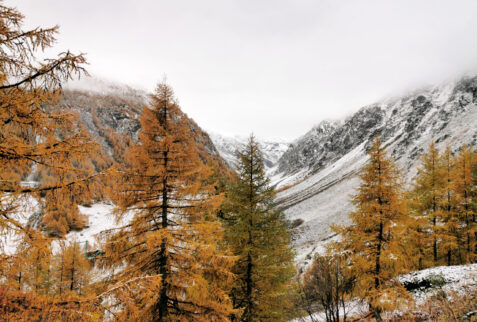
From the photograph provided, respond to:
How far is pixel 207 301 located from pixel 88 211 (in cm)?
3747

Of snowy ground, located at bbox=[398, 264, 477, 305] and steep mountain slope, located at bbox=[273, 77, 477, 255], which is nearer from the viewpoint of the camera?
snowy ground, located at bbox=[398, 264, 477, 305]

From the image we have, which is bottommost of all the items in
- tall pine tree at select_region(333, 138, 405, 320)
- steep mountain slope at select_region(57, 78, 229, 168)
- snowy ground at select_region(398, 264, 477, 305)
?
snowy ground at select_region(398, 264, 477, 305)

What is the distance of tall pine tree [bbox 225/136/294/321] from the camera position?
9555 millimetres

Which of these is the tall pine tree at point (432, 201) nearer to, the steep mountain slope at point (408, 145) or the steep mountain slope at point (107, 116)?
the steep mountain slope at point (408, 145)

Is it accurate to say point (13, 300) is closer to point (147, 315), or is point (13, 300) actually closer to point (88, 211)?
point (147, 315)

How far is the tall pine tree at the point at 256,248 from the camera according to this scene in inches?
376

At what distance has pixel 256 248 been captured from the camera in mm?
9453

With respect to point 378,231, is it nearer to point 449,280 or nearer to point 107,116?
point 449,280

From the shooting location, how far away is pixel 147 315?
6.66m

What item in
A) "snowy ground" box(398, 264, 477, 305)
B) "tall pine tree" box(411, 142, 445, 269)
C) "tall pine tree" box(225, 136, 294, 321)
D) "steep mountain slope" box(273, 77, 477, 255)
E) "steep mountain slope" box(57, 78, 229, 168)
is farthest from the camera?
"steep mountain slope" box(57, 78, 229, 168)

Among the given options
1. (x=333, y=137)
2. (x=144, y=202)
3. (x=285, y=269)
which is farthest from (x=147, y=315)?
(x=333, y=137)

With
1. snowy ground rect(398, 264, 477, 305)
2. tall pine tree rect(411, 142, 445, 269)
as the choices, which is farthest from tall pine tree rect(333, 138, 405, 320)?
tall pine tree rect(411, 142, 445, 269)

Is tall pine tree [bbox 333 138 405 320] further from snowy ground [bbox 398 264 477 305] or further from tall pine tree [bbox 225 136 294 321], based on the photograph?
tall pine tree [bbox 225 136 294 321]

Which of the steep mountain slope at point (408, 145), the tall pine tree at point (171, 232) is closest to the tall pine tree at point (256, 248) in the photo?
the tall pine tree at point (171, 232)
